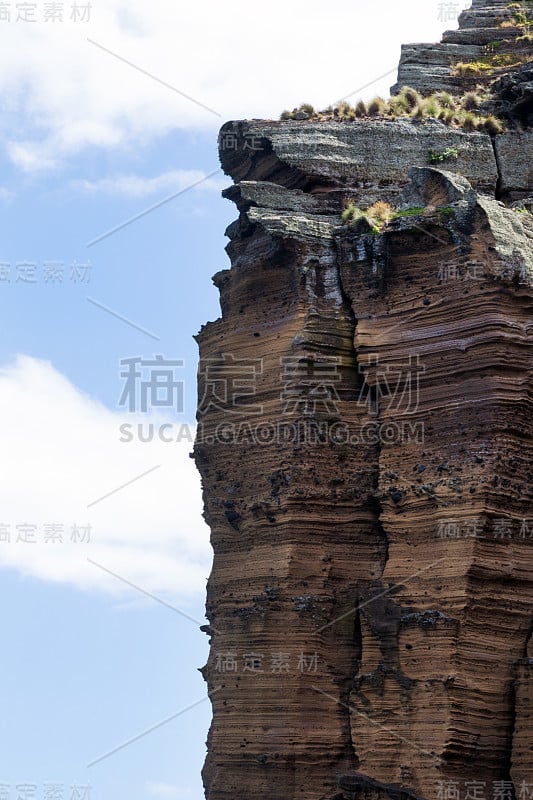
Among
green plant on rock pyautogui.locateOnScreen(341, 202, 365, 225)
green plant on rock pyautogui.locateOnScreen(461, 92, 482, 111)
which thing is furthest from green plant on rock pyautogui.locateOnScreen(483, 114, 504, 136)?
green plant on rock pyautogui.locateOnScreen(341, 202, 365, 225)

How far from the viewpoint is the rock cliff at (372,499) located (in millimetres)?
29609

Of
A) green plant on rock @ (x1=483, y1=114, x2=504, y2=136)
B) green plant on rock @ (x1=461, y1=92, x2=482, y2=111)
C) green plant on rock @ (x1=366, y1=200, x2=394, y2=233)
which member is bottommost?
green plant on rock @ (x1=366, y1=200, x2=394, y2=233)

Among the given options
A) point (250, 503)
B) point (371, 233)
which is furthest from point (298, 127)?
point (250, 503)

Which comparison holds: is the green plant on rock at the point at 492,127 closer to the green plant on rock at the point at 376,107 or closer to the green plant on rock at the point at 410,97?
the green plant on rock at the point at 410,97

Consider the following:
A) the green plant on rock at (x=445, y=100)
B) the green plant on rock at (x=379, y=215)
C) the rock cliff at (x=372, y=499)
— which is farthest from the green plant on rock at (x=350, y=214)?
the green plant on rock at (x=445, y=100)

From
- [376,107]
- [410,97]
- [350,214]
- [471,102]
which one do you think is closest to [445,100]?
[471,102]

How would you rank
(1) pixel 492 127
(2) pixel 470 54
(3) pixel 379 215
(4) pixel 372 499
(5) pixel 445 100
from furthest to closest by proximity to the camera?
(2) pixel 470 54, (5) pixel 445 100, (1) pixel 492 127, (3) pixel 379 215, (4) pixel 372 499

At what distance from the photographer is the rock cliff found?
97.1 ft

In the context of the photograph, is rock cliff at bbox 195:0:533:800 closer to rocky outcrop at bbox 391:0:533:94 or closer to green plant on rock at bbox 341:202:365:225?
green plant on rock at bbox 341:202:365:225

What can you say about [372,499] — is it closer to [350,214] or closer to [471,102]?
[350,214]

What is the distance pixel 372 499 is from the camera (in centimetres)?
3209

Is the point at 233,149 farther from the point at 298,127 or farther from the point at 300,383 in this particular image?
the point at 300,383

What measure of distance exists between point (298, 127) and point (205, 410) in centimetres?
756

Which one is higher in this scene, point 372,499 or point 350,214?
point 350,214
